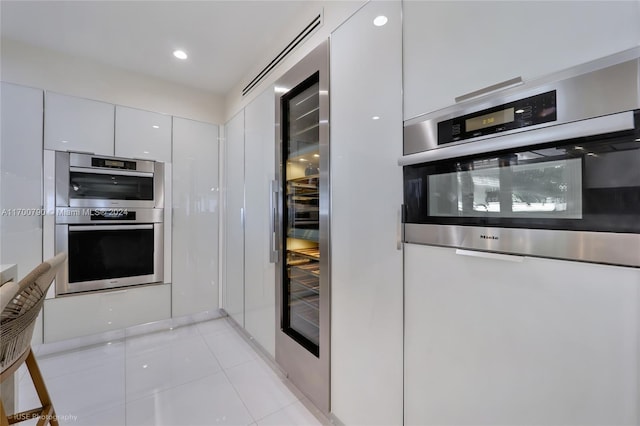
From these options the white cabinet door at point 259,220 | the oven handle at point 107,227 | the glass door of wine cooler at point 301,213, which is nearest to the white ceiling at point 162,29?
the white cabinet door at point 259,220

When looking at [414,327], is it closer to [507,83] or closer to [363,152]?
[363,152]

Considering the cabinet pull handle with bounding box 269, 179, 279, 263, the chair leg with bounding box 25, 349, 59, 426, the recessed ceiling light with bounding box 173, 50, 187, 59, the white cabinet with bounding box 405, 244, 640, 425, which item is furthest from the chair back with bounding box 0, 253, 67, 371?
the recessed ceiling light with bounding box 173, 50, 187, 59

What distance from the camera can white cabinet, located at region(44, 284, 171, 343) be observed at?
7.74 feet

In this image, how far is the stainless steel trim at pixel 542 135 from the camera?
630 mm

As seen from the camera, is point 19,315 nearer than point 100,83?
Yes

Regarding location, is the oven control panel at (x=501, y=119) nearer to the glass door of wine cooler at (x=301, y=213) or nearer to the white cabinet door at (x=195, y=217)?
the glass door of wine cooler at (x=301, y=213)

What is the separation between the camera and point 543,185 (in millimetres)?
773

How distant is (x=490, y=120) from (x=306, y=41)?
57.4 inches

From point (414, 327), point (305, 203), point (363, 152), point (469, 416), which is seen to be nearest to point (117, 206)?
point (305, 203)

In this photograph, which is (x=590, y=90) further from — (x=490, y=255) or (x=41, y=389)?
(x=41, y=389)

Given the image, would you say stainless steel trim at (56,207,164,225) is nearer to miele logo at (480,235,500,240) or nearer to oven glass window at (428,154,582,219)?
oven glass window at (428,154,582,219)

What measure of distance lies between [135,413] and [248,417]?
76 centimetres

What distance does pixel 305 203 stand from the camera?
1958mm

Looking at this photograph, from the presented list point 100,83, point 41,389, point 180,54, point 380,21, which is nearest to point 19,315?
point 41,389
